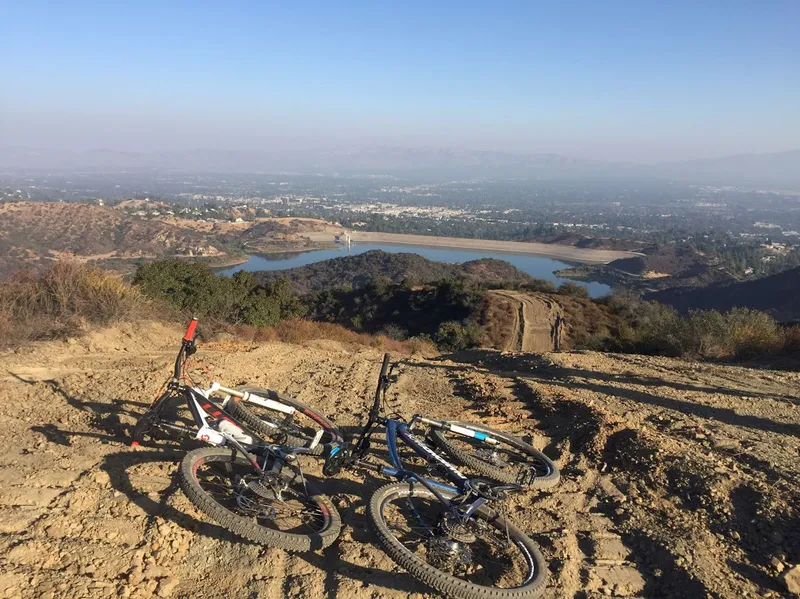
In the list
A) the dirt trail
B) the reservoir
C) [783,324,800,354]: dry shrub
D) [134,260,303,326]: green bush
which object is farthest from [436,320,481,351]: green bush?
the reservoir

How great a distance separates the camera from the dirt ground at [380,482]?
3500 mm

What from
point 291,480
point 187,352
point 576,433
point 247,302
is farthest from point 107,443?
point 247,302

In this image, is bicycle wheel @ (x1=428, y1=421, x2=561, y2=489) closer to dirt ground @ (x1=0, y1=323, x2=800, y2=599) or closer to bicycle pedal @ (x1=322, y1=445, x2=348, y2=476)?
dirt ground @ (x1=0, y1=323, x2=800, y2=599)

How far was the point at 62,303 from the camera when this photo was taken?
998cm

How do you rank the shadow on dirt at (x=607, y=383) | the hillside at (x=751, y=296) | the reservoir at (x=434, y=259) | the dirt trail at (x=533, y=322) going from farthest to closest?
the reservoir at (x=434, y=259) → the hillside at (x=751, y=296) → the dirt trail at (x=533, y=322) → the shadow on dirt at (x=607, y=383)

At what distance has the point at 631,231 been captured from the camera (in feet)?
399

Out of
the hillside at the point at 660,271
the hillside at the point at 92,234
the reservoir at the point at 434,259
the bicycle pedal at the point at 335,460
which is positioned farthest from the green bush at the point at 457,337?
the hillside at the point at 660,271

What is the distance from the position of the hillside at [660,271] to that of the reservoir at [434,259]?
378 cm

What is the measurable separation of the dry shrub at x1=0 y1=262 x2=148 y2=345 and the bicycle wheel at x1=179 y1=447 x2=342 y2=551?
6602 millimetres

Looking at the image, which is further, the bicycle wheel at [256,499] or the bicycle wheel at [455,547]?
the bicycle wheel at [256,499]

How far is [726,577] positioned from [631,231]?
132m

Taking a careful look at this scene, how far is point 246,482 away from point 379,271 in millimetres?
52825

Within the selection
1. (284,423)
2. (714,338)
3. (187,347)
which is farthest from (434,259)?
(187,347)

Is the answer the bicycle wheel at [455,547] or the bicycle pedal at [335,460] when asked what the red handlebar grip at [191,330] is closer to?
the bicycle pedal at [335,460]
